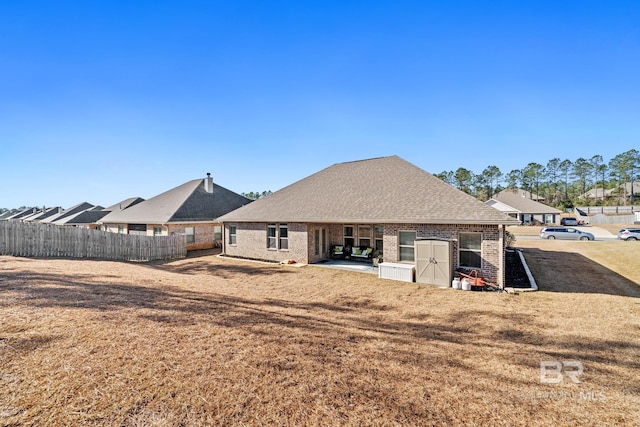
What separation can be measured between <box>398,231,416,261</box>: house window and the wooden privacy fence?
15942 mm

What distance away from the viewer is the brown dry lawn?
12.9 feet

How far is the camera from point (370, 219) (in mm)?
14539

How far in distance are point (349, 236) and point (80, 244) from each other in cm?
1629

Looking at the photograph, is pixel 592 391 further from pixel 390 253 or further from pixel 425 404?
pixel 390 253

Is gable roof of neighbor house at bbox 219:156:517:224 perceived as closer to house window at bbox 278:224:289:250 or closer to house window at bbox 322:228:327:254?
house window at bbox 278:224:289:250

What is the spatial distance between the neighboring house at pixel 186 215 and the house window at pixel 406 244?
15.9 meters

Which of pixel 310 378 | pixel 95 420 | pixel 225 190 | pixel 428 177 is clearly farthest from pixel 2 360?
pixel 225 190

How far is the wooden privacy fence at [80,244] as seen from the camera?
51.3 ft

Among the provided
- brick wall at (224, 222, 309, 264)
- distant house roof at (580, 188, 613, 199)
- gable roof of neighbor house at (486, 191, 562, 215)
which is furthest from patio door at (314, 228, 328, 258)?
distant house roof at (580, 188, 613, 199)

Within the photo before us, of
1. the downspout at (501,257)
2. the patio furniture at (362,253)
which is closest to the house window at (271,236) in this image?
the patio furniture at (362,253)

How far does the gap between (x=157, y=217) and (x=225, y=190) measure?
8124mm

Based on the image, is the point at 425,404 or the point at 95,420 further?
the point at 425,404

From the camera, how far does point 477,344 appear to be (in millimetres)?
6762

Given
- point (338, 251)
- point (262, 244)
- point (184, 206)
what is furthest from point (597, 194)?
point (184, 206)
